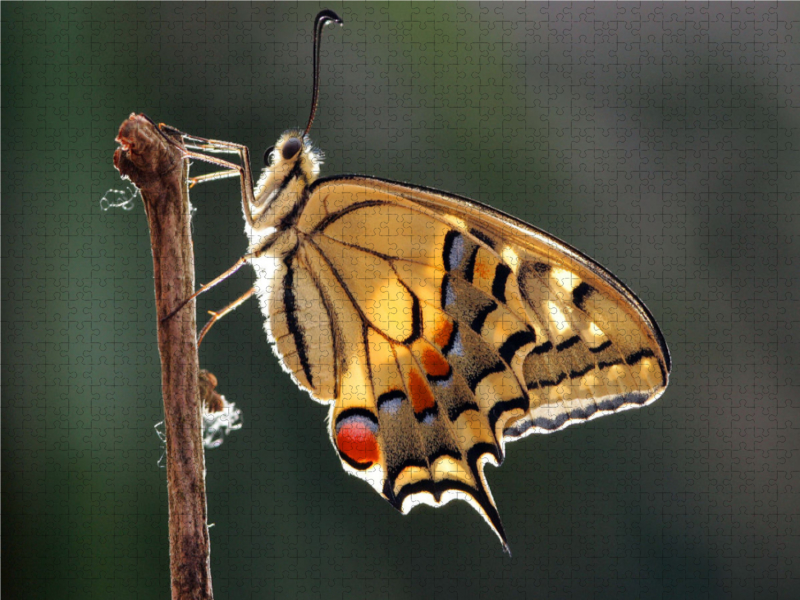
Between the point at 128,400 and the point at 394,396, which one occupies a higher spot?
the point at 128,400

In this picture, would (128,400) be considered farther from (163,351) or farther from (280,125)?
(163,351)

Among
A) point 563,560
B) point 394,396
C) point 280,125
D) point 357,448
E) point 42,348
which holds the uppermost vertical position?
point 280,125

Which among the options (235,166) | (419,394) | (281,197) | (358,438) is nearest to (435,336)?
(419,394)

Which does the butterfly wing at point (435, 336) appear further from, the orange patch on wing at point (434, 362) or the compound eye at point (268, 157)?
the compound eye at point (268, 157)


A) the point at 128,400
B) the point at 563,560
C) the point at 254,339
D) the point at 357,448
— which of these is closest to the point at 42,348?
the point at 128,400

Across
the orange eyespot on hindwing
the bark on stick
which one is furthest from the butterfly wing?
the bark on stick

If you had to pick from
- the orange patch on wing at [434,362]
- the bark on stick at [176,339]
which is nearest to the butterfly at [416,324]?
the orange patch on wing at [434,362]
